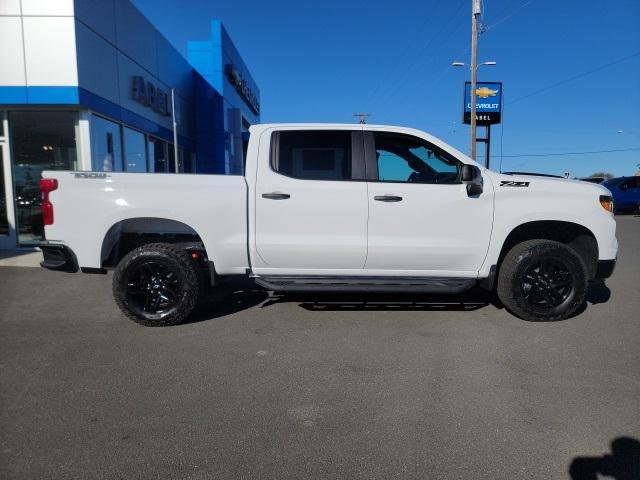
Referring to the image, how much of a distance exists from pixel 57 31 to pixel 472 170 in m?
9.05

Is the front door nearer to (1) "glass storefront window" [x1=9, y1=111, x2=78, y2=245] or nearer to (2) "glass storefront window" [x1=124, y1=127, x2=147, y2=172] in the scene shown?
(1) "glass storefront window" [x1=9, y1=111, x2=78, y2=245]

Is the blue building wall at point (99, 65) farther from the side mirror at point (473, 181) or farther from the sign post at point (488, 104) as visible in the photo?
the sign post at point (488, 104)

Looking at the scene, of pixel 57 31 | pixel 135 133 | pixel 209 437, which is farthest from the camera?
pixel 135 133

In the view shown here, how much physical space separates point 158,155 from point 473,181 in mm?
12510

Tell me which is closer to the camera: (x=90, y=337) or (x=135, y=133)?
(x=90, y=337)

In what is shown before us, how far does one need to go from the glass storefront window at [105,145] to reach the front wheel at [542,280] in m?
8.38

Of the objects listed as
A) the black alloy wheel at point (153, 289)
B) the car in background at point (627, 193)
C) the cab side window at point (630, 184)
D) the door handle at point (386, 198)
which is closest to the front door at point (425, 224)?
the door handle at point (386, 198)

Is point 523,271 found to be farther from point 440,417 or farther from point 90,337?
point 90,337

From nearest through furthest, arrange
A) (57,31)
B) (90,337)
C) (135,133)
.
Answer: (90,337)
(57,31)
(135,133)

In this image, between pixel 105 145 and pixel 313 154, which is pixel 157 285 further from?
pixel 105 145

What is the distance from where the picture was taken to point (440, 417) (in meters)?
2.96

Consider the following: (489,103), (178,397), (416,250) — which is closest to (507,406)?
(416,250)

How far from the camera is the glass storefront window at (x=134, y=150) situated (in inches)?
477

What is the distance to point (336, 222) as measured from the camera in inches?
181
